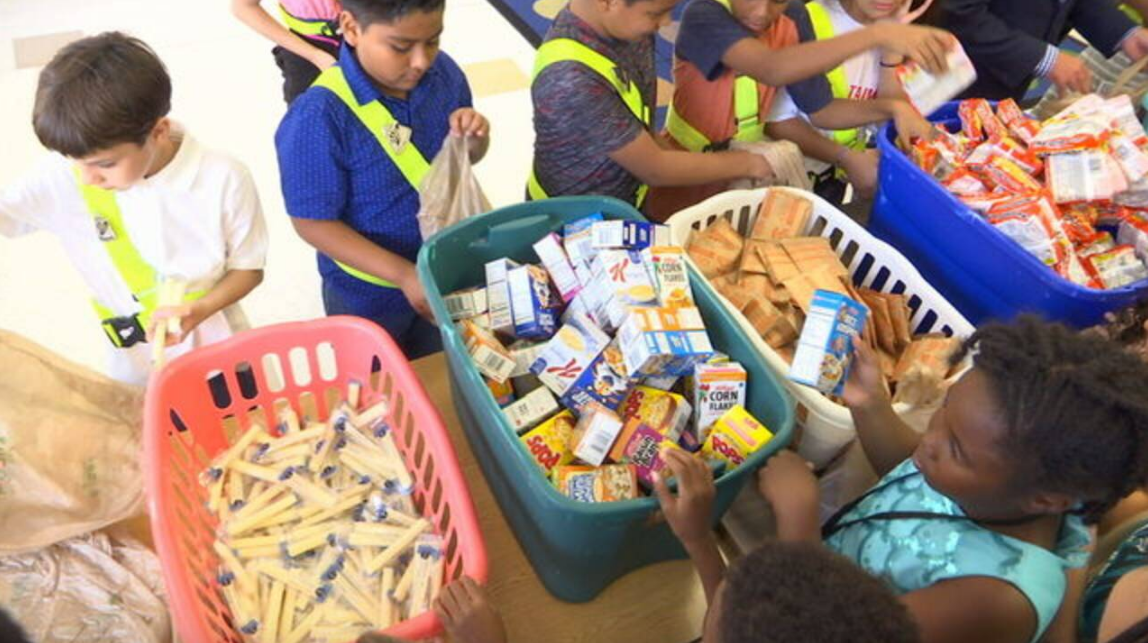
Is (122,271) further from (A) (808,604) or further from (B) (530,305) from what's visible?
(A) (808,604)

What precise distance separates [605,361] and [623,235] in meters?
0.21

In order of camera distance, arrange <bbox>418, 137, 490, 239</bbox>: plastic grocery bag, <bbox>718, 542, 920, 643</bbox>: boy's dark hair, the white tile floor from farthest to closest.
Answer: the white tile floor, <bbox>418, 137, 490, 239</bbox>: plastic grocery bag, <bbox>718, 542, 920, 643</bbox>: boy's dark hair

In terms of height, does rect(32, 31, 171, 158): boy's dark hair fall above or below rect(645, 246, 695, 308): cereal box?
above

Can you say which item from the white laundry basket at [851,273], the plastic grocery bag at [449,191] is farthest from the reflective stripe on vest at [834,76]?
the plastic grocery bag at [449,191]

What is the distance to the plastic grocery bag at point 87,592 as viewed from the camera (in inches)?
35.4

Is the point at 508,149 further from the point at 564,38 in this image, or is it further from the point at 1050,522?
the point at 1050,522

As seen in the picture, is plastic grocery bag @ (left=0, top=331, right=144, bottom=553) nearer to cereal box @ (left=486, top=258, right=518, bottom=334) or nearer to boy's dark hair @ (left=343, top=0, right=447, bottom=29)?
cereal box @ (left=486, top=258, right=518, bottom=334)

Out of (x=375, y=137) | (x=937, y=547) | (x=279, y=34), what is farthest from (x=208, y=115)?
(x=937, y=547)

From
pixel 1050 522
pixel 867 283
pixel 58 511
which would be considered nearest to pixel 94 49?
pixel 58 511

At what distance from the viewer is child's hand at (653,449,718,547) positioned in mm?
857

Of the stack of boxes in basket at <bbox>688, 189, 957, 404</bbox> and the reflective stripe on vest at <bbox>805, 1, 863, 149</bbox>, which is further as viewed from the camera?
the reflective stripe on vest at <bbox>805, 1, 863, 149</bbox>

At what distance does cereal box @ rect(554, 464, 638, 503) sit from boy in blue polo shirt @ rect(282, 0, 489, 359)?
43 centimetres

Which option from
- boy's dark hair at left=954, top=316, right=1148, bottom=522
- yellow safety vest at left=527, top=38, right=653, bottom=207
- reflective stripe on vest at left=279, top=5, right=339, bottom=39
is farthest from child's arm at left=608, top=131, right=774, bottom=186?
reflective stripe on vest at left=279, top=5, right=339, bottom=39

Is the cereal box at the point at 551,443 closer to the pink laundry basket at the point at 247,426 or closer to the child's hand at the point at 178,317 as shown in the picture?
the pink laundry basket at the point at 247,426
